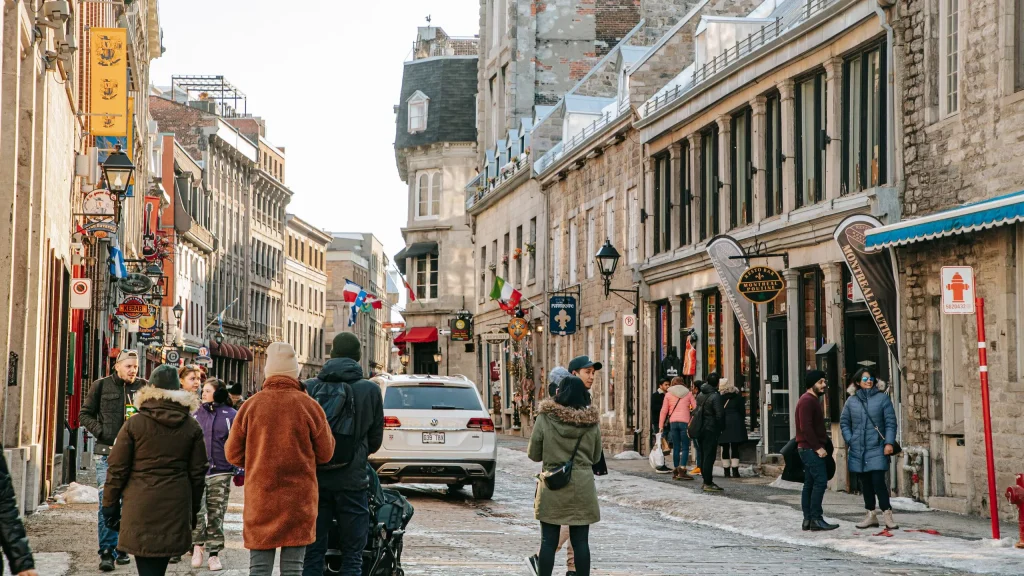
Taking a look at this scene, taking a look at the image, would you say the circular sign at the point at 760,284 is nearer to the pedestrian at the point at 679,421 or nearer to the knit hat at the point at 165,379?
the pedestrian at the point at 679,421

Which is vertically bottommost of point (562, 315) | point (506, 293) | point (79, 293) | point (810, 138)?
point (79, 293)

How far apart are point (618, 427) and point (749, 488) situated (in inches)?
492

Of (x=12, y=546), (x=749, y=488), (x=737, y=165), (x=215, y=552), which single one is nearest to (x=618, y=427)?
(x=737, y=165)

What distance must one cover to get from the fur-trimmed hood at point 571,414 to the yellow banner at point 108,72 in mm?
15538

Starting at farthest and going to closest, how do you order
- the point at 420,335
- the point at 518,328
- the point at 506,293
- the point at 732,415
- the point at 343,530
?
the point at 420,335, the point at 506,293, the point at 518,328, the point at 732,415, the point at 343,530

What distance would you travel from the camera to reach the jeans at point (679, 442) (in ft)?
79.3

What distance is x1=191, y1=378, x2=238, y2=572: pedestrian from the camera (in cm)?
1234

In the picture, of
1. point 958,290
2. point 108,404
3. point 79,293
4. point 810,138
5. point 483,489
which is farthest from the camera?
point 810,138

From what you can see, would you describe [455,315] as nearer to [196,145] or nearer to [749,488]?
[196,145]

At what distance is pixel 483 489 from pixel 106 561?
28.2 ft

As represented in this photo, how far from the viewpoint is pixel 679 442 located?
80.0 ft

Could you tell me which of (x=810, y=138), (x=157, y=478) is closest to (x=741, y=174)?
(x=810, y=138)

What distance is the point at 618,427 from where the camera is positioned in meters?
34.7

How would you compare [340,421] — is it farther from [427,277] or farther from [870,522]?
[427,277]
